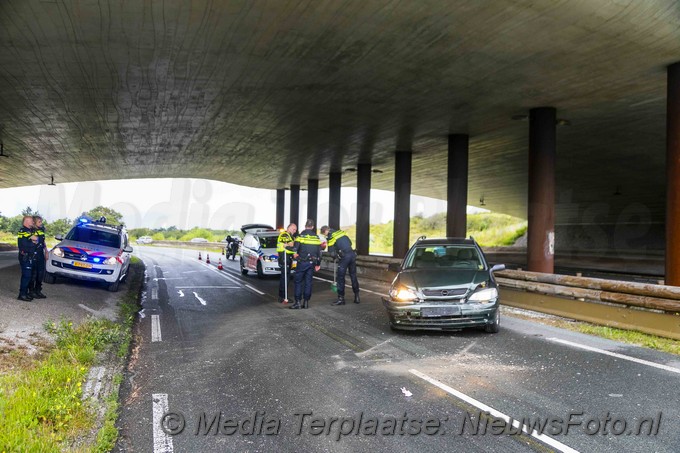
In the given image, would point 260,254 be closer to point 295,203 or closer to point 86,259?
point 86,259

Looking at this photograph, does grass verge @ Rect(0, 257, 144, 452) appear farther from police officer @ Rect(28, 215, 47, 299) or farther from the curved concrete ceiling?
the curved concrete ceiling

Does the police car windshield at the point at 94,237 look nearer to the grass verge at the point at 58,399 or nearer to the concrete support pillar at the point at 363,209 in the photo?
the grass verge at the point at 58,399

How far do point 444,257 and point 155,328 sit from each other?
18.6 ft

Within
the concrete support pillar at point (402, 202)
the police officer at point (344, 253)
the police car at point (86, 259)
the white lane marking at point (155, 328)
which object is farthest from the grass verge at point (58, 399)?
the concrete support pillar at point (402, 202)

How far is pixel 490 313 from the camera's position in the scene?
26.4 feet

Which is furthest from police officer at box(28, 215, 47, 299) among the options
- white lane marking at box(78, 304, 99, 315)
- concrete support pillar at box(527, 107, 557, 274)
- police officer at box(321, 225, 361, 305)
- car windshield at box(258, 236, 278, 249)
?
concrete support pillar at box(527, 107, 557, 274)

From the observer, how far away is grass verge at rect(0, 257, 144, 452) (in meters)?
3.93

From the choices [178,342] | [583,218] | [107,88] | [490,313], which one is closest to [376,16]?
[490,313]

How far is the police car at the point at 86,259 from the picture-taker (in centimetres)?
1230

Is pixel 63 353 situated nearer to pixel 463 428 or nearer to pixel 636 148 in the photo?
pixel 463 428

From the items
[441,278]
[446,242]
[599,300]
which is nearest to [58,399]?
[441,278]

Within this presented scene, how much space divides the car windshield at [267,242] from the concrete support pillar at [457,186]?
7580mm

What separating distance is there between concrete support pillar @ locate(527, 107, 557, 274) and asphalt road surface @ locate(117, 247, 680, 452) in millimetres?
7846

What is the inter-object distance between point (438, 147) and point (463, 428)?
22.0 m
